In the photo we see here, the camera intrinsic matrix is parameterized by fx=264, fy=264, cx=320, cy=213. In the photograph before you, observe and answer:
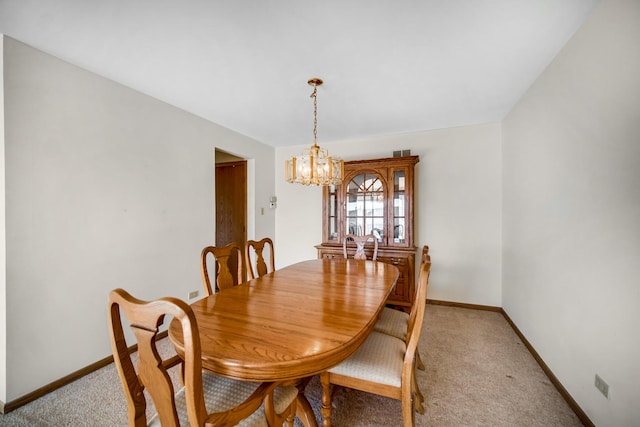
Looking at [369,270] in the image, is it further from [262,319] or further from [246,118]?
[246,118]

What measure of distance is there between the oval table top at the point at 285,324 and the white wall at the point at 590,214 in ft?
3.78

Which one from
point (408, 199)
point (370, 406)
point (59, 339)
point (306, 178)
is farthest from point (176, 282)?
point (408, 199)

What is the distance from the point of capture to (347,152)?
13.6 ft

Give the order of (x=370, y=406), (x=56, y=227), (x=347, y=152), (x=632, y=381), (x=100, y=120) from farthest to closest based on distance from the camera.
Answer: (x=347, y=152) < (x=100, y=120) < (x=56, y=227) < (x=370, y=406) < (x=632, y=381)

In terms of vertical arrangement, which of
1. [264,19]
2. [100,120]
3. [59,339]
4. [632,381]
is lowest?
[59,339]

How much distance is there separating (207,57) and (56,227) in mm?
1673

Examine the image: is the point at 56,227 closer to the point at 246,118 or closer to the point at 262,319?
the point at 262,319

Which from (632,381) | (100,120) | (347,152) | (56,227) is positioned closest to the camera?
(632,381)

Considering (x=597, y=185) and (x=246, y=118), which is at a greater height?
(x=246, y=118)

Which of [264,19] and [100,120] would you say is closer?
[264,19]

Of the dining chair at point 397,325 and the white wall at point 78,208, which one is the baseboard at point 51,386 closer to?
the white wall at point 78,208

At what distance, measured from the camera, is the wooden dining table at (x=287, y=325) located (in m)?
0.96

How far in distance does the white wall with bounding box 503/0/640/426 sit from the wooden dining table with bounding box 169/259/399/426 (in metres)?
1.15

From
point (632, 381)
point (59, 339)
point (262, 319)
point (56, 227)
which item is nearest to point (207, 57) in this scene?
point (56, 227)
